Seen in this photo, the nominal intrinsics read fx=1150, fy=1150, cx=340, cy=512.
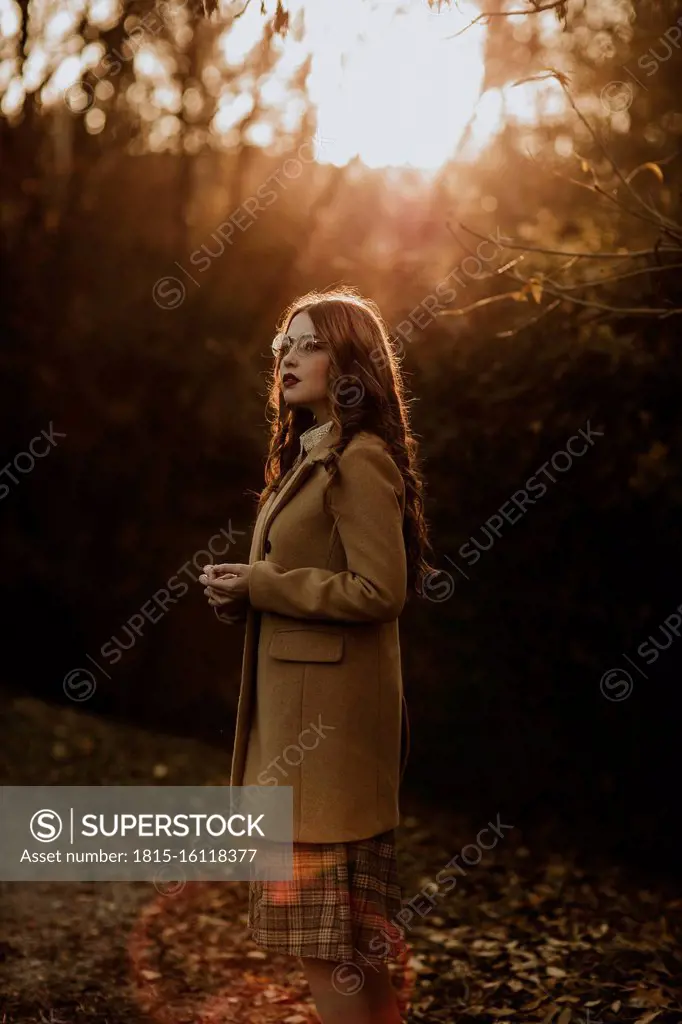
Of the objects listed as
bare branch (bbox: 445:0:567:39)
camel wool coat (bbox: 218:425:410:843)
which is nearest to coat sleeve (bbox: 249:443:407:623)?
camel wool coat (bbox: 218:425:410:843)

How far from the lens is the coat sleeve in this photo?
2785 mm

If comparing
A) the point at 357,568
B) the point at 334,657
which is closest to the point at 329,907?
the point at 334,657

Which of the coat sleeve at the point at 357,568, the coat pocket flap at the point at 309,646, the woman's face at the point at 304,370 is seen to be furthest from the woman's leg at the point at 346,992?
the woman's face at the point at 304,370

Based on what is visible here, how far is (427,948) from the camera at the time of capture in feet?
16.6

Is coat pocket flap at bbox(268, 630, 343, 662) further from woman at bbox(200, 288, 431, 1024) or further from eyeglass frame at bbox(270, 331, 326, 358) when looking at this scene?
eyeglass frame at bbox(270, 331, 326, 358)

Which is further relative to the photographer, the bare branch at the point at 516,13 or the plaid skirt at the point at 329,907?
the bare branch at the point at 516,13

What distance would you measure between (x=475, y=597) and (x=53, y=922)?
8.81 ft

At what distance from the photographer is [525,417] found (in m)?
5.88

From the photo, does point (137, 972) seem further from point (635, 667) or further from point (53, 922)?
point (635, 667)

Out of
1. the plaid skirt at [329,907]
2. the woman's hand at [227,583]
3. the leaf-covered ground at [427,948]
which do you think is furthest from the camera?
the leaf-covered ground at [427,948]

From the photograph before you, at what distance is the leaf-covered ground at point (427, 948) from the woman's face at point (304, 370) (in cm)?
255

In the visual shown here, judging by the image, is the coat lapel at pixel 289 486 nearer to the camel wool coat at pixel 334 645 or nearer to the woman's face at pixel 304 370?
the camel wool coat at pixel 334 645

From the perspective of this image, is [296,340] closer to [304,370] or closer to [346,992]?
[304,370]

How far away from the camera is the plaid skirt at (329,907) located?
2777 millimetres
